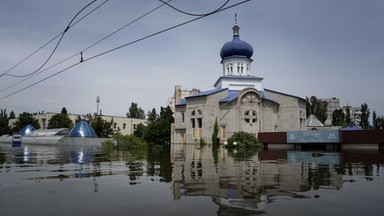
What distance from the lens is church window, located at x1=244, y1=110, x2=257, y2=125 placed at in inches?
1860

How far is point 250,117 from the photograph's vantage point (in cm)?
4725

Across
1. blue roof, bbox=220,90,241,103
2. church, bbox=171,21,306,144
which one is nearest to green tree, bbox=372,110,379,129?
church, bbox=171,21,306,144

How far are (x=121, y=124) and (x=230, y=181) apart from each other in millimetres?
92537

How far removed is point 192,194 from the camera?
22.7 feet

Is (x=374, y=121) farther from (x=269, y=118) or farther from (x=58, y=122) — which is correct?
(x=58, y=122)

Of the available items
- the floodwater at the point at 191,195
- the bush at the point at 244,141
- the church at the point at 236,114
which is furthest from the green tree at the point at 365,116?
the floodwater at the point at 191,195

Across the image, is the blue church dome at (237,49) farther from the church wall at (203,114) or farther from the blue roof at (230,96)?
the church wall at (203,114)

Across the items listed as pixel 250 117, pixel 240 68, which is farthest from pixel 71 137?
pixel 240 68

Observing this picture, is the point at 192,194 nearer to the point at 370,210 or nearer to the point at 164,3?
the point at 370,210

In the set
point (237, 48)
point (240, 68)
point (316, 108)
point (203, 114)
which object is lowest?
point (203, 114)

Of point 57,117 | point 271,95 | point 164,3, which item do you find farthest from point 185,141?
point 57,117

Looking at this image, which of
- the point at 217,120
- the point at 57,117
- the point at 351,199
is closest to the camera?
the point at 351,199

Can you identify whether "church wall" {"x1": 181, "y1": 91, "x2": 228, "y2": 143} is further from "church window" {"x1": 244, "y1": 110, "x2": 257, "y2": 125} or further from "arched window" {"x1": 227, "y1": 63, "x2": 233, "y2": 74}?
"arched window" {"x1": 227, "y1": 63, "x2": 233, "y2": 74}

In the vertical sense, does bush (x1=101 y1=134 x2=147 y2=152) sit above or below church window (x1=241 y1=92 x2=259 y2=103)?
below
